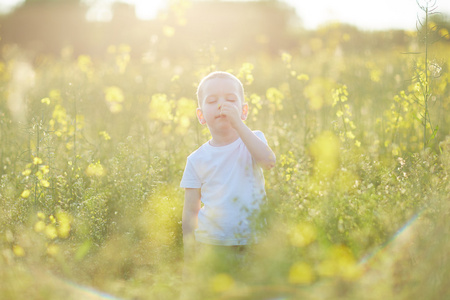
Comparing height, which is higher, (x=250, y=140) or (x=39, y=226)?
(x=250, y=140)

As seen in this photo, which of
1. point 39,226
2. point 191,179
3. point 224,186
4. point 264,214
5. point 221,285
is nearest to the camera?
point 221,285

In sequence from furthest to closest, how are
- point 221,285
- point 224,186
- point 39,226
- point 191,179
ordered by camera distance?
point 39,226, point 191,179, point 224,186, point 221,285

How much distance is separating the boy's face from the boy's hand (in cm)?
5

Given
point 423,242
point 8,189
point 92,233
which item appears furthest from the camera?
point 8,189

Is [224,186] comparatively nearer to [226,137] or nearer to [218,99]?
[226,137]

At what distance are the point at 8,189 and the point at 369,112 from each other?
4571 millimetres

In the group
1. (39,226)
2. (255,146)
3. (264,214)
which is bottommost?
(39,226)

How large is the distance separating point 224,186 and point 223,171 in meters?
0.10

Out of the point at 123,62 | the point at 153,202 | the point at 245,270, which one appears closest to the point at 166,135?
the point at 123,62

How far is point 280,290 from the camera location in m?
1.60

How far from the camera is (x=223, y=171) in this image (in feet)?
9.28

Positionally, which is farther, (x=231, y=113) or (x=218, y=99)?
(x=218, y=99)

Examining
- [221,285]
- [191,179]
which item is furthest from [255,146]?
[221,285]

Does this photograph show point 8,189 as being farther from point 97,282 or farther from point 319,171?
point 319,171
